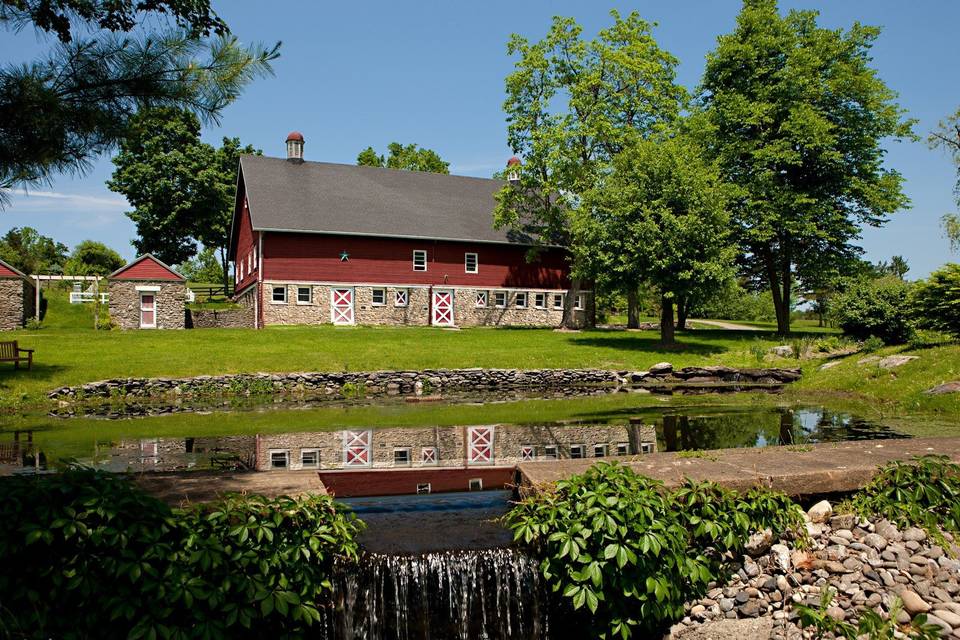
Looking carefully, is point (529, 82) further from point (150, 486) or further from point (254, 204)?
point (150, 486)

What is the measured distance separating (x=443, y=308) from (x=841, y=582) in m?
34.6

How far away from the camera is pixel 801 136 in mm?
33188

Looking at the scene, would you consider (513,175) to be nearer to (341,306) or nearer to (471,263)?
(471,263)

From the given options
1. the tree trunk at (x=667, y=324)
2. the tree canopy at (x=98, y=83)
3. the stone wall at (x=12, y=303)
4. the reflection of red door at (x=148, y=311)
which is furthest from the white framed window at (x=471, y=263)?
the tree canopy at (x=98, y=83)

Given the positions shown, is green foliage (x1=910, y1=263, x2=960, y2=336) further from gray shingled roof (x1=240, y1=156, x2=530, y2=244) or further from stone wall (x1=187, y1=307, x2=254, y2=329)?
stone wall (x1=187, y1=307, x2=254, y2=329)

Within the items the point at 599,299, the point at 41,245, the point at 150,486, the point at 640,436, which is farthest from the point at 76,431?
the point at 41,245

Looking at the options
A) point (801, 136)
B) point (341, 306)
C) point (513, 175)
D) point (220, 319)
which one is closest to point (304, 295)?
point (341, 306)

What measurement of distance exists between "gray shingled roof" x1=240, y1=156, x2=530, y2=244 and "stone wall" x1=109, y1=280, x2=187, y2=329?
532cm

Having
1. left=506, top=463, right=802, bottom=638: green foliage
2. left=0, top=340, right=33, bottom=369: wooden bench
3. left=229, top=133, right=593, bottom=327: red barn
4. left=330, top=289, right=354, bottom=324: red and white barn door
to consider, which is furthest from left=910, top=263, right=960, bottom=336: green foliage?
left=330, top=289, right=354, bottom=324: red and white barn door

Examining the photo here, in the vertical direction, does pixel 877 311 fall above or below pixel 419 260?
below

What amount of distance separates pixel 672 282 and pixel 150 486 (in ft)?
80.3

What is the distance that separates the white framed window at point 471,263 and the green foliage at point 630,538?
34.7 m

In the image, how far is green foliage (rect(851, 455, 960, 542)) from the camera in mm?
6133

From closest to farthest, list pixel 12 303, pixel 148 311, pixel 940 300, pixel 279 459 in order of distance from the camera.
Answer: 1. pixel 279 459
2. pixel 940 300
3. pixel 12 303
4. pixel 148 311
